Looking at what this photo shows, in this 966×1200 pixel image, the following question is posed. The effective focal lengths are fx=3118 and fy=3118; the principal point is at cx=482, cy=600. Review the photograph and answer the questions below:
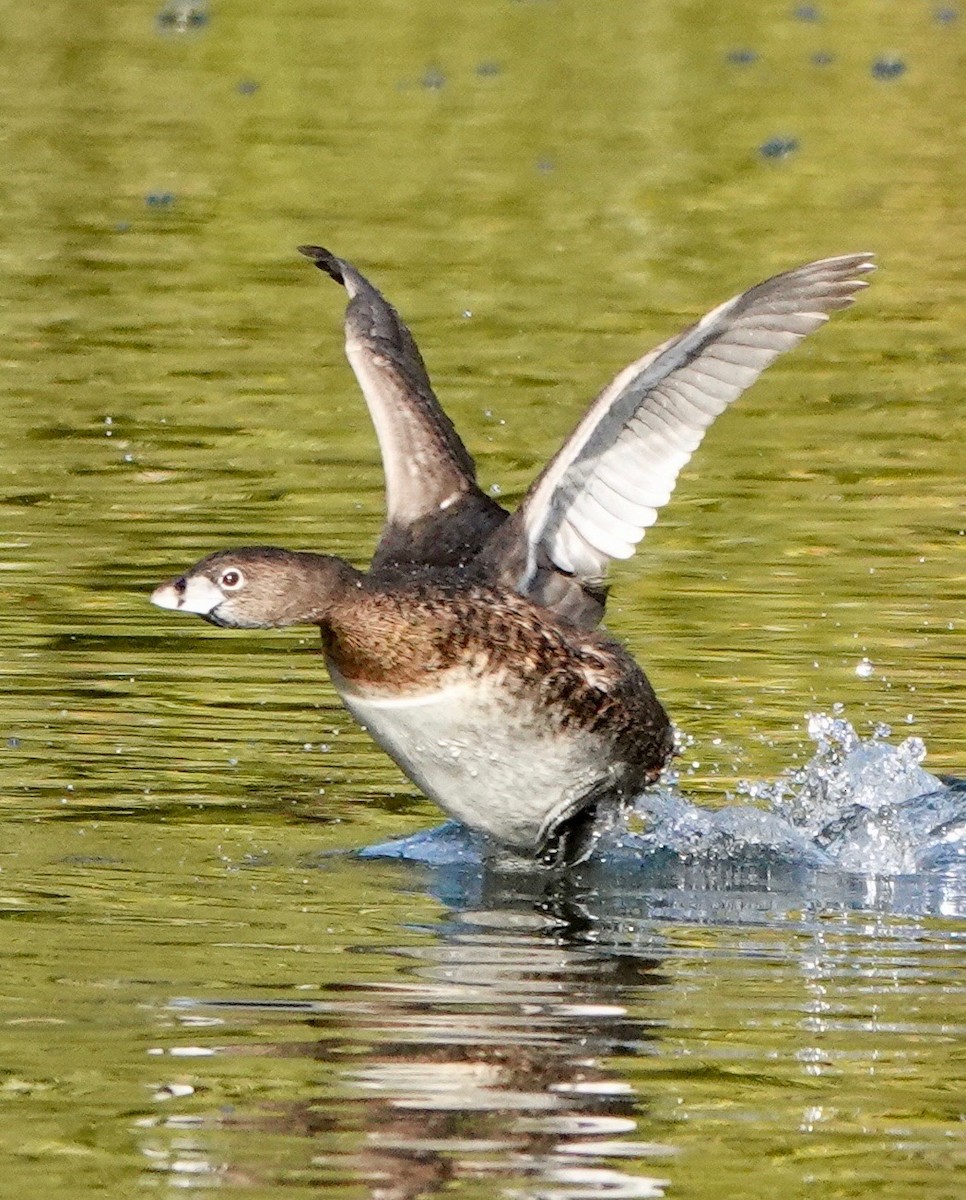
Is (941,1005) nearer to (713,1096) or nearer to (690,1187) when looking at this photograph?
(713,1096)

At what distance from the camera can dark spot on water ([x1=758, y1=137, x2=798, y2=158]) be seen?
22859 millimetres

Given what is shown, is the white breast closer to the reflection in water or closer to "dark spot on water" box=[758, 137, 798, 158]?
the reflection in water

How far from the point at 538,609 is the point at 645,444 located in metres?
0.56

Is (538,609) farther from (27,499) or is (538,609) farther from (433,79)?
(433,79)

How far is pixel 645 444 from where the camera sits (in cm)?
861

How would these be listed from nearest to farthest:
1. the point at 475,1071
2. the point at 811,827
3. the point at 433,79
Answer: the point at 475,1071
the point at 811,827
the point at 433,79

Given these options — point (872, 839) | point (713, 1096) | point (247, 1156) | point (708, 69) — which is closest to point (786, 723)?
point (872, 839)

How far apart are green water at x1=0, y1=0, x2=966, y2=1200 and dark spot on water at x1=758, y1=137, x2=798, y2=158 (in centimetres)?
9

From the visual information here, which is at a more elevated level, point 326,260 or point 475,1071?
point 326,260

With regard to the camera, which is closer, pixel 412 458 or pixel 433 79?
pixel 412 458

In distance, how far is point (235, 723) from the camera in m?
9.63

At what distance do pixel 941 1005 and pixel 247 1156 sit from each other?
181 centimetres

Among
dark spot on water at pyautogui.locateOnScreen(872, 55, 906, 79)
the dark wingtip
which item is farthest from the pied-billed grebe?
dark spot on water at pyautogui.locateOnScreen(872, 55, 906, 79)

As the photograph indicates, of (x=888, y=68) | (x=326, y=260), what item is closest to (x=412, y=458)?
(x=326, y=260)
